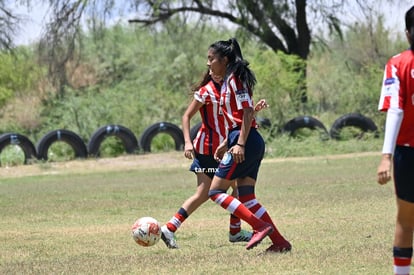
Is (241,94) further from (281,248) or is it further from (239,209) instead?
(281,248)

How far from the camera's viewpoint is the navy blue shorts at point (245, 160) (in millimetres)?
7943

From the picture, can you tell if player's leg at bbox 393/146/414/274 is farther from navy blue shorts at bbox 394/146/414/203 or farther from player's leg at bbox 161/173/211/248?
player's leg at bbox 161/173/211/248

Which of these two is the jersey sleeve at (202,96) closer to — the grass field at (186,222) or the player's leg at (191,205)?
the player's leg at (191,205)

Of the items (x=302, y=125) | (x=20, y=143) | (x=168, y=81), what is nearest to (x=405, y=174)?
(x=20, y=143)

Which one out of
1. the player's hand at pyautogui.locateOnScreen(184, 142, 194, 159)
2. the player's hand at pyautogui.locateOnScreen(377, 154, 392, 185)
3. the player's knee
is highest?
the player's hand at pyautogui.locateOnScreen(377, 154, 392, 185)

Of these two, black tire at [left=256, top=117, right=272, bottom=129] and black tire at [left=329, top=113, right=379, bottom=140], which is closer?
black tire at [left=256, top=117, right=272, bottom=129]

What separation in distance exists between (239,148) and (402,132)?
229 centimetres

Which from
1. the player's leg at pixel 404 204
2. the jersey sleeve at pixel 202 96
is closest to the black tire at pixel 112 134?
the jersey sleeve at pixel 202 96

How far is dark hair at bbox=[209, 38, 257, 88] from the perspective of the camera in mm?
8062

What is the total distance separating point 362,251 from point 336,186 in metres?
7.53

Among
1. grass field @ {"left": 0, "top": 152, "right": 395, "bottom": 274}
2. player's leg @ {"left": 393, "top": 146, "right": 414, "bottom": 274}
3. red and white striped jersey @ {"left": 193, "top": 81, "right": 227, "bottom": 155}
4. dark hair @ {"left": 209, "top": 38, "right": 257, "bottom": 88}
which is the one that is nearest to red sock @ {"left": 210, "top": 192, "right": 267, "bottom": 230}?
grass field @ {"left": 0, "top": 152, "right": 395, "bottom": 274}

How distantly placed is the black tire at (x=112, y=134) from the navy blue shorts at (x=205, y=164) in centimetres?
1607

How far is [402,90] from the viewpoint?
5676mm

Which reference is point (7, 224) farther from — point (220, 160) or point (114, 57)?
point (114, 57)
